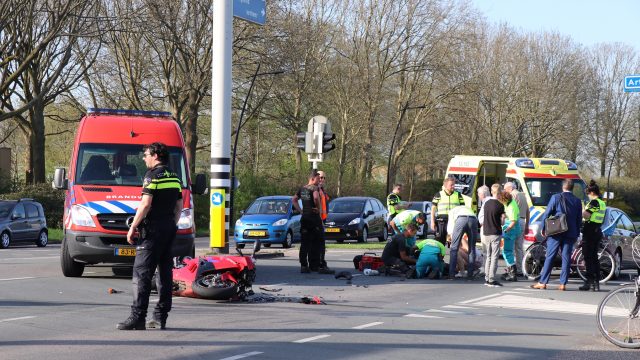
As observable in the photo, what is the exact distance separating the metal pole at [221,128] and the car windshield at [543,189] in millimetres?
9888

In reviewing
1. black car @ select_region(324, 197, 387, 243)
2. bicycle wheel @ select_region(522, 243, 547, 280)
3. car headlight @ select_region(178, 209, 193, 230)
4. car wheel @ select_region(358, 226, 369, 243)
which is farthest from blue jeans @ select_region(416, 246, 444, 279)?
car wheel @ select_region(358, 226, 369, 243)

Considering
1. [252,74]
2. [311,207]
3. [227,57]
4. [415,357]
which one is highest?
[252,74]

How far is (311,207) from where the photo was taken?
1733 centimetres

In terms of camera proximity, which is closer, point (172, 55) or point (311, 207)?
point (311, 207)

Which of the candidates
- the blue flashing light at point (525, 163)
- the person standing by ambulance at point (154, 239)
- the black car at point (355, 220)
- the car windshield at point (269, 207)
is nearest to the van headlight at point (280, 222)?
the car windshield at point (269, 207)

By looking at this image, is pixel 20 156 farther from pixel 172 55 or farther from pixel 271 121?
pixel 172 55

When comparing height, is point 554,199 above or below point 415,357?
above

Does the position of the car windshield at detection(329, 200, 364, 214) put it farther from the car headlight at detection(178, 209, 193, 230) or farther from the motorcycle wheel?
the motorcycle wheel

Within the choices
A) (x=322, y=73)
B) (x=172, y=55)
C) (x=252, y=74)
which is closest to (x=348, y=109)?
(x=322, y=73)

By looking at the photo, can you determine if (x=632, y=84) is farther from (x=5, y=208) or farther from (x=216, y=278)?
(x=5, y=208)

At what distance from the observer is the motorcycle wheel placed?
12.5 m

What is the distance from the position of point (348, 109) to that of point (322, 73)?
346 centimetres

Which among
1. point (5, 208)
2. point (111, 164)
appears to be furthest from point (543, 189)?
point (5, 208)

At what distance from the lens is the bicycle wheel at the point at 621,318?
930cm
